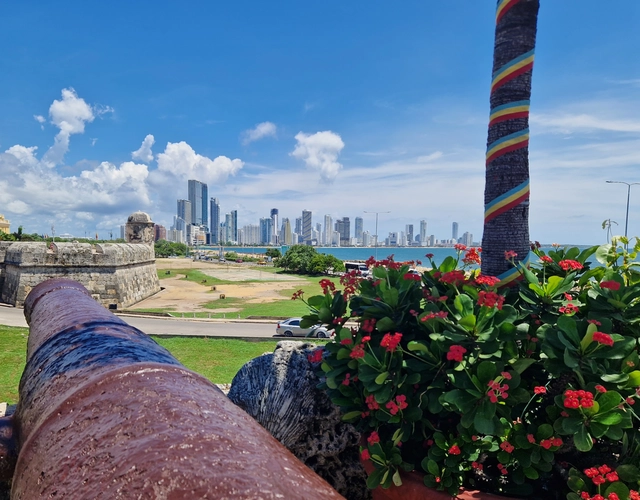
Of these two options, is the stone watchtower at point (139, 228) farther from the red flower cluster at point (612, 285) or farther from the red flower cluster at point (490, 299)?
the red flower cluster at point (612, 285)

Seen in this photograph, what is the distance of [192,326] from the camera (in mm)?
15750

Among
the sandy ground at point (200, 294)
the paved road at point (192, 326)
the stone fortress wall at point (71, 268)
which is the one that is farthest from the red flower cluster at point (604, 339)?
the sandy ground at point (200, 294)

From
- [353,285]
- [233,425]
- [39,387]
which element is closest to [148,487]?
[233,425]

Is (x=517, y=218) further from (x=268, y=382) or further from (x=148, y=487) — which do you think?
(x=148, y=487)

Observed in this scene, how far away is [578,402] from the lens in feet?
5.90

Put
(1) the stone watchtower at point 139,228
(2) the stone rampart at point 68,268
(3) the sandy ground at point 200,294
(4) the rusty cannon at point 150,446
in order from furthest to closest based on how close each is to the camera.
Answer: (1) the stone watchtower at point 139,228 < (3) the sandy ground at point 200,294 < (2) the stone rampart at point 68,268 < (4) the rusty cannon at point 150,446

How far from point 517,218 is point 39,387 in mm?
3264

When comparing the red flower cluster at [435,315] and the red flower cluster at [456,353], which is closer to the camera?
the red flower cluster at [456,353]

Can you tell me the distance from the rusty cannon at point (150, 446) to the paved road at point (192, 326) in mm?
12815

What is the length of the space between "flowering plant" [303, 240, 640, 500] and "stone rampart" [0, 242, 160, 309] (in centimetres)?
1957

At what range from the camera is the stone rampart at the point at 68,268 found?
59.4 feet

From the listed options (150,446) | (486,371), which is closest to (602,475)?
(486,371)

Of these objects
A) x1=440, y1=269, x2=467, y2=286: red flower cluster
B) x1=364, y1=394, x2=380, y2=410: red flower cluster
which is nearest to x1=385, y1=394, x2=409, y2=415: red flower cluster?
x1=364, y1=394, x2=380, y2=410: red flower cluster

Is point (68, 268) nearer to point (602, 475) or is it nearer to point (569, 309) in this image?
point (569, 309)
